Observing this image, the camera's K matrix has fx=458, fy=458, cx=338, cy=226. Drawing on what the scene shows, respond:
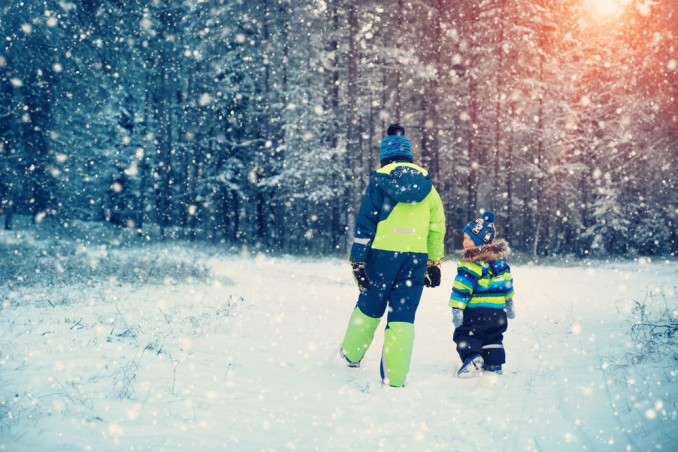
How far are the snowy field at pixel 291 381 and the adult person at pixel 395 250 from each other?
20.3 inches

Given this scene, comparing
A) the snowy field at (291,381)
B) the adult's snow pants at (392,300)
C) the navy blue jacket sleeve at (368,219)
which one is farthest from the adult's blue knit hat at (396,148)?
the snowy field at (291,381)

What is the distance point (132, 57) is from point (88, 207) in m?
11.9

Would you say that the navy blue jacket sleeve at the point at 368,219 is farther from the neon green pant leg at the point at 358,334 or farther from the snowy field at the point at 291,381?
the snowy field at the point at 291,381

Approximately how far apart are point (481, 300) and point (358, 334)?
1411mm

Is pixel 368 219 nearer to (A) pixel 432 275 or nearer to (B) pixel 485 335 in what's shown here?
(A) pixel 432 275

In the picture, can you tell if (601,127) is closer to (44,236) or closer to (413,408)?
(413,408)

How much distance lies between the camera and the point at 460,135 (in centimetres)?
2325

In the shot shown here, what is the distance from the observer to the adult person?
459 centimetres

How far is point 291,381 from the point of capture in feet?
15.3

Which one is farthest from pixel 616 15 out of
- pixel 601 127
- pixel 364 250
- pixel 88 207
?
pixel 88 207

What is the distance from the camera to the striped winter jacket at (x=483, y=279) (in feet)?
16.4

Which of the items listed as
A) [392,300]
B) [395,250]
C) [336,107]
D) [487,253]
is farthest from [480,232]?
[336,107]

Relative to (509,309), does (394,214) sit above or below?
above

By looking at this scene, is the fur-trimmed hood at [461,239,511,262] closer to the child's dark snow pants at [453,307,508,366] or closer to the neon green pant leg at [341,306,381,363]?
the child's dark snow pants at [453,307,508,366]
